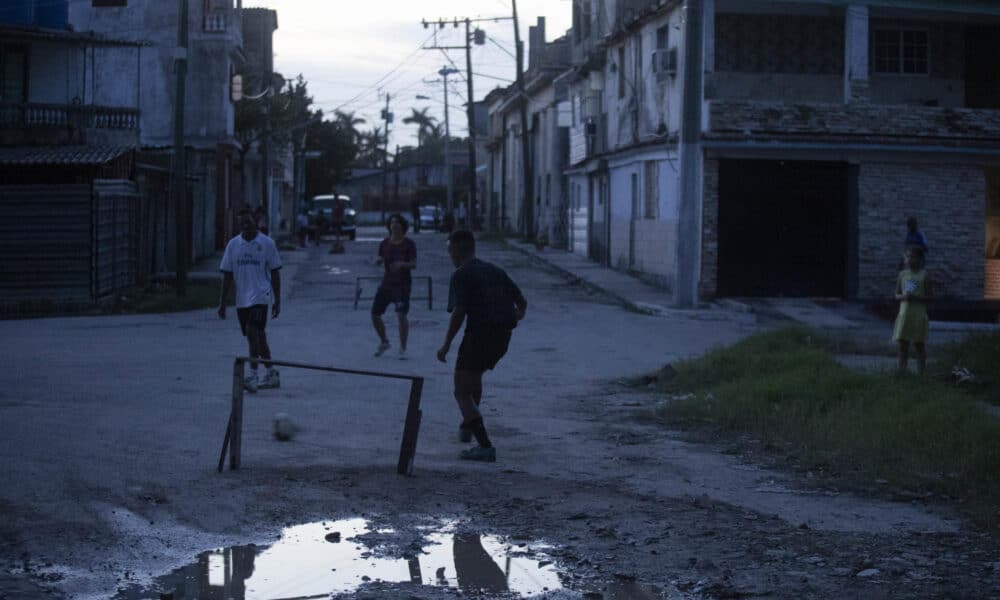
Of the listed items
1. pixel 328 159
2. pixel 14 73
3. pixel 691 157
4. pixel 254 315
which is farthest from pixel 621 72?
pixel 328 159

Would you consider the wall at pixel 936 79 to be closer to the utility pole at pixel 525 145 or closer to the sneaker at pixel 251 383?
the sneaker at pixel 251 383

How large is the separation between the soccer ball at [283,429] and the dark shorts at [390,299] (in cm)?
614

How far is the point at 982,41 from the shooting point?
29797 millimetres

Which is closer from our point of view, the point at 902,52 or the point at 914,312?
the point at 914,312

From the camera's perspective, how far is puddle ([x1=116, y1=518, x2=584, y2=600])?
6.42 m

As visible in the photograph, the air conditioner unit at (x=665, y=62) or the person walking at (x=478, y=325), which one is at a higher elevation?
the air conditioner unit at (x=665, y=62)

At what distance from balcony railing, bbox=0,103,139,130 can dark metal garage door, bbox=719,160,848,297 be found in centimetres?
1514

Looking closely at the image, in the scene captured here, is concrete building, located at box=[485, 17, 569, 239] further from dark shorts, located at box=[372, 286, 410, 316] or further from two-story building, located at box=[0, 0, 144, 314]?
dark shorts, located at box=[372, 286, 410, 316]

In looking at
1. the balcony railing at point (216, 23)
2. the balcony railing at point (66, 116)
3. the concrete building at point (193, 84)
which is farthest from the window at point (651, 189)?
the balcony railing at point (216, 23)

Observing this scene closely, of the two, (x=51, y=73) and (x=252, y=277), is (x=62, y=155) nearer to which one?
(x=51, y=73)

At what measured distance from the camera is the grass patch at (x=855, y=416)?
912 centimetres

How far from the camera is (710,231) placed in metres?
26.7

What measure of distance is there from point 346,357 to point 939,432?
873 cm

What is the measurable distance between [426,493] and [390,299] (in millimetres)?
8286
